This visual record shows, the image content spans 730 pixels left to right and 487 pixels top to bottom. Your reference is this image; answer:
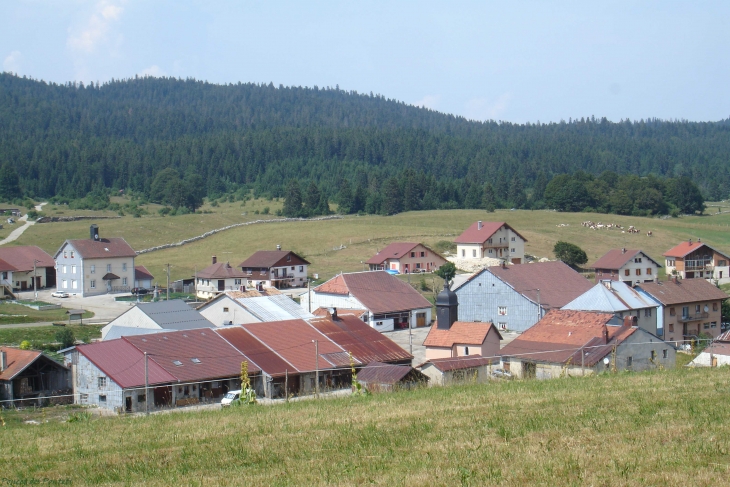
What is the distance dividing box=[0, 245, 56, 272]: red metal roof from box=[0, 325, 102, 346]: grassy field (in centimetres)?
2045

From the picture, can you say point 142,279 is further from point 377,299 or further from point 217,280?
point 377,299

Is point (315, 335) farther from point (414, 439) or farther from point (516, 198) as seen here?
point (516, 198)

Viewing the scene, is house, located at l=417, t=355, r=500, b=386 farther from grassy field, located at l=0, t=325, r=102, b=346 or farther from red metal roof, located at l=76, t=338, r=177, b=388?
grassy field, located at l=0, t=325, r=102, b=346

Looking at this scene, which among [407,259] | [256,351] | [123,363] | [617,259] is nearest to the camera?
[123,363]

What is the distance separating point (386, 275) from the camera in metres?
49.4

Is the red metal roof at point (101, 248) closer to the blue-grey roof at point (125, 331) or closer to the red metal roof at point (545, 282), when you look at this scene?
the blue-grey roof at point (125, 331)

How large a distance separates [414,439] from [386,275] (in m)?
39.8

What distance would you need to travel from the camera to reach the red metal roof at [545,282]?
44094 millimetres

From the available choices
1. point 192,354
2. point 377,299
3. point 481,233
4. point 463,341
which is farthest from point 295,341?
point 481,233

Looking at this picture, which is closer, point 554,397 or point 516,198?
point 554,397

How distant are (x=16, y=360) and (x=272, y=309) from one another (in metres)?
13.4

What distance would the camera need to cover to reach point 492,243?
71.4 m

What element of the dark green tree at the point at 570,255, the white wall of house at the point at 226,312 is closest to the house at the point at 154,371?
the white wall of house at the point at 226,312

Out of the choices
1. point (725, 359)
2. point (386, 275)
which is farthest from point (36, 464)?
point (386, 275)
